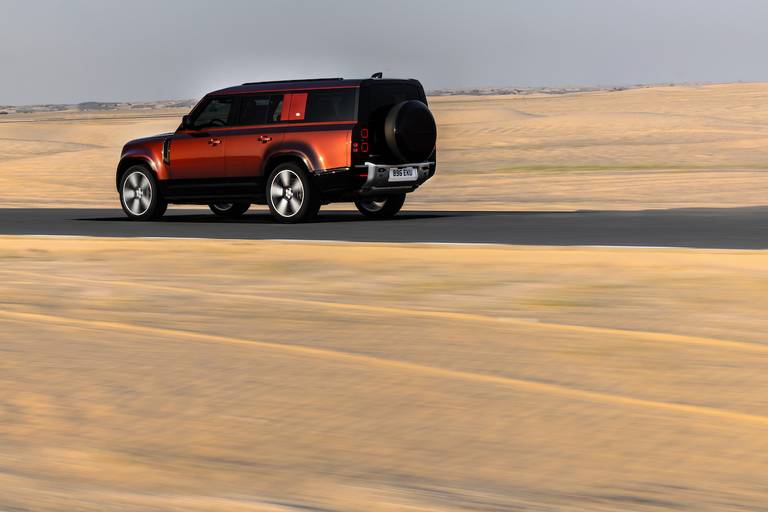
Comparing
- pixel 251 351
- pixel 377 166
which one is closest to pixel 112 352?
pixel 251 351

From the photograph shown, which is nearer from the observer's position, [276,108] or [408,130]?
[408,130]

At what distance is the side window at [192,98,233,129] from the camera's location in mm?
20297

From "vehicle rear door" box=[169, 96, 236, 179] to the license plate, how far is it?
244 cm

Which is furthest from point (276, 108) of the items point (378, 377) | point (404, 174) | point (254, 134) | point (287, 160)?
point (378, 377)

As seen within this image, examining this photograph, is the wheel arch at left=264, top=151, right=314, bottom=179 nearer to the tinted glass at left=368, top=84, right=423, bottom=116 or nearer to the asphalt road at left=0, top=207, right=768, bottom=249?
the asphalt road at left=0, top=207, right=768, bottom=249

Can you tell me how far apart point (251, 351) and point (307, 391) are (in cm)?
130

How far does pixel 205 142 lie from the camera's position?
20406 millimetres

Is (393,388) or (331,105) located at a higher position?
(331,105)

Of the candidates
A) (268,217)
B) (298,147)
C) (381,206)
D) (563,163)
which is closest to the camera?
(298,147)

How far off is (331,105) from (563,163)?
24344mm

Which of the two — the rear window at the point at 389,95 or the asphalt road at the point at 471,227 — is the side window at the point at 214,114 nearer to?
the asphalt road at the point at 471,227

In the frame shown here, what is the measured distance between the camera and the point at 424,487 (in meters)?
5.70

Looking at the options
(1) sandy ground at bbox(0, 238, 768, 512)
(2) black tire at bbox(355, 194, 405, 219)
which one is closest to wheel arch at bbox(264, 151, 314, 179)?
(2) black tire at bbox(355, 194, 405, 219)

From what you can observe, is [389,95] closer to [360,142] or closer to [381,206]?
[360,142]
